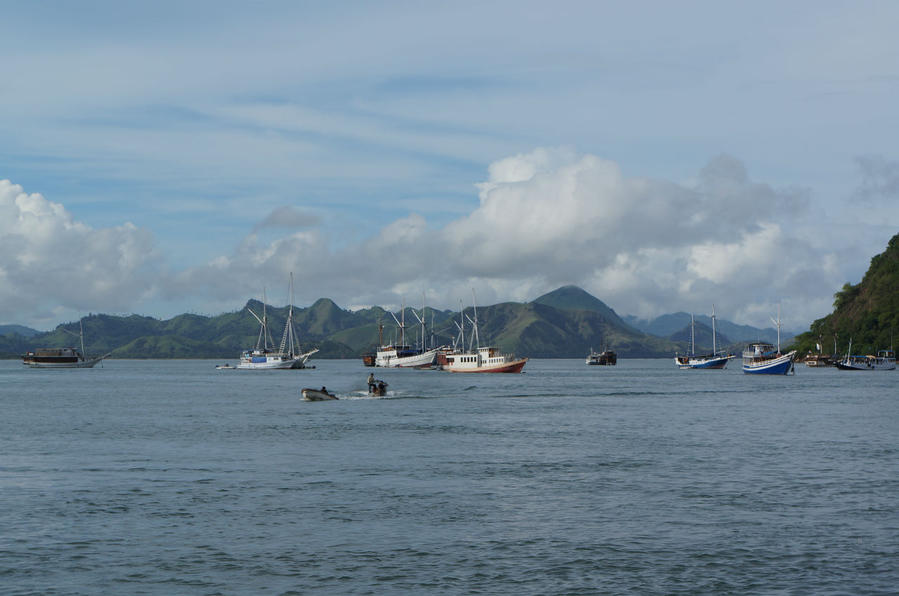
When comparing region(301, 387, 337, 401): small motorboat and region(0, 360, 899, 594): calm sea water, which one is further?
region(301, 387, 337, 401): small motorboat

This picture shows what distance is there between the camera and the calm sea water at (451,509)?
98.3 feet

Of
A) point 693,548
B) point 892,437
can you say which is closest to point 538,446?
point 892,437

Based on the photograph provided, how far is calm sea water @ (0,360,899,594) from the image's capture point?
2995 cm

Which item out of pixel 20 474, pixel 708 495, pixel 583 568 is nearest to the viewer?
pixel 583 568

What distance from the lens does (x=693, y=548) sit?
1319 inches

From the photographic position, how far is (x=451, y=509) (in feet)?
137

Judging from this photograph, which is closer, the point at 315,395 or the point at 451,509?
the point at 451,509

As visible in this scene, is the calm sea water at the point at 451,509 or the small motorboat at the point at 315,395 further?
the small motorboat at the point at 315,395

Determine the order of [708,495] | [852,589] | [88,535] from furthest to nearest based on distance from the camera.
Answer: [708,495]
[88,535]
[852,589]

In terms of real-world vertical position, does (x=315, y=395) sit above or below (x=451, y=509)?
above

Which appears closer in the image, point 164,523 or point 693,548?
point 693,548

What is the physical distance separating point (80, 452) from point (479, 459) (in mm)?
30266

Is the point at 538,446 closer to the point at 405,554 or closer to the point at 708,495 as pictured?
the point at 708,495

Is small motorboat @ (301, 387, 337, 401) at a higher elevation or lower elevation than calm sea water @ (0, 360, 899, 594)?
higher
